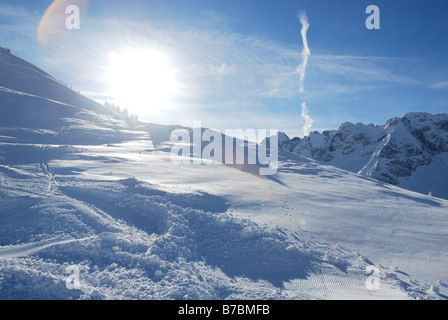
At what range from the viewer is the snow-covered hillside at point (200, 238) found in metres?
3.81

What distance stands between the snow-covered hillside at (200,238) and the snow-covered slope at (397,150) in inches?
3503

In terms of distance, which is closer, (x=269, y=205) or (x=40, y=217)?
(x=40, y=217)

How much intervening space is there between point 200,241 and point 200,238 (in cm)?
11

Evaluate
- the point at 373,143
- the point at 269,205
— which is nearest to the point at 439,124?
the point at 373,143

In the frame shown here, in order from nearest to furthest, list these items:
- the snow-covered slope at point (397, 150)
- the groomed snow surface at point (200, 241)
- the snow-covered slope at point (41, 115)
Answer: the groomed snow surface at point (200, 241)
the snow-covered slope at point (41, 115)
the snow-covered slope at point (397, 150)

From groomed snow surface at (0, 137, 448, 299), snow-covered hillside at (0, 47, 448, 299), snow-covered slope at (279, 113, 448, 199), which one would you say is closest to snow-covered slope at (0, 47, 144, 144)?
snow-covered hillside at (0, 47, 448, 299)

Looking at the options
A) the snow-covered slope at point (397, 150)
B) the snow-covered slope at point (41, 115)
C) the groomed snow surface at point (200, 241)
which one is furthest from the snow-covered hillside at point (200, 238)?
the snow-covered slope at point (397, 150)

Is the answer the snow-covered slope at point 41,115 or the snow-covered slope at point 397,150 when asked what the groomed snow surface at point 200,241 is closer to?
the snow-covered slope at point 41,115

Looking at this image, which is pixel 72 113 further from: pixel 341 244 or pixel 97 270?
pixel 341 244

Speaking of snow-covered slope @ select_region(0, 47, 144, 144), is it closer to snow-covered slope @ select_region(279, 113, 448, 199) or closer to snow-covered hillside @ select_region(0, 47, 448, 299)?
snow-covered hillside @ select_region(0, 47, 448, 299)

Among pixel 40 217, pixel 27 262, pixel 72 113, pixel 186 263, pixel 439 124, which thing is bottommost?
pixel 186 263

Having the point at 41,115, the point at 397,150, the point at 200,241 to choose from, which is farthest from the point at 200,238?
the point at 397,150
